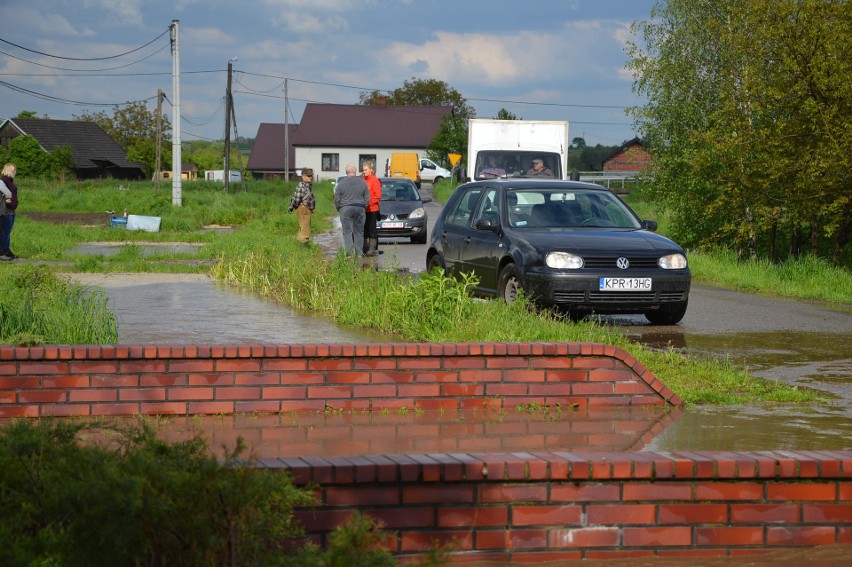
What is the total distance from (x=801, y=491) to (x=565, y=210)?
948 cm

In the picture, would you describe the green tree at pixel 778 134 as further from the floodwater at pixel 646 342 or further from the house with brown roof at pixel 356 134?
the house with brown roof at pixel 356 134

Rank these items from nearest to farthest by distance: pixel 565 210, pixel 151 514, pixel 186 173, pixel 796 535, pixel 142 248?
pixel 151 514, pixel 796 535, pixel 565 210, pixel 142 248, pixel 186 173

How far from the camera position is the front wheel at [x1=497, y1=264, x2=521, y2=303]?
12.9 m

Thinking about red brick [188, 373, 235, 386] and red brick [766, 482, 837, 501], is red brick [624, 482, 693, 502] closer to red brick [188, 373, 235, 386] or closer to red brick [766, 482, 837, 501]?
red brick [766, 482, 837, 501]

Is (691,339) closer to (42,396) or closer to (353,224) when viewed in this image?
(42,396)

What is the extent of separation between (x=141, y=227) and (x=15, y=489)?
29.8 m

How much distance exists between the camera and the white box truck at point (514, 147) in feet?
81.9

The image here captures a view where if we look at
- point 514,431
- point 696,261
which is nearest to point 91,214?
point 696,261

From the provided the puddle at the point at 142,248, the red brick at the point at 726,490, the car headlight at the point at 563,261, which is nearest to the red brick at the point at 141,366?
the red brick at the point at 726,490

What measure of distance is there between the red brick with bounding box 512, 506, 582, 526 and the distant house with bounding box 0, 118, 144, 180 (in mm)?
102495

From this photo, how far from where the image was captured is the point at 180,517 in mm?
3604

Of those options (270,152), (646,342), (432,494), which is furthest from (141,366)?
(270,152)

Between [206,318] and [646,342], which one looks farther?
[206,318]

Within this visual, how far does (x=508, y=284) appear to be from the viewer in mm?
13094
